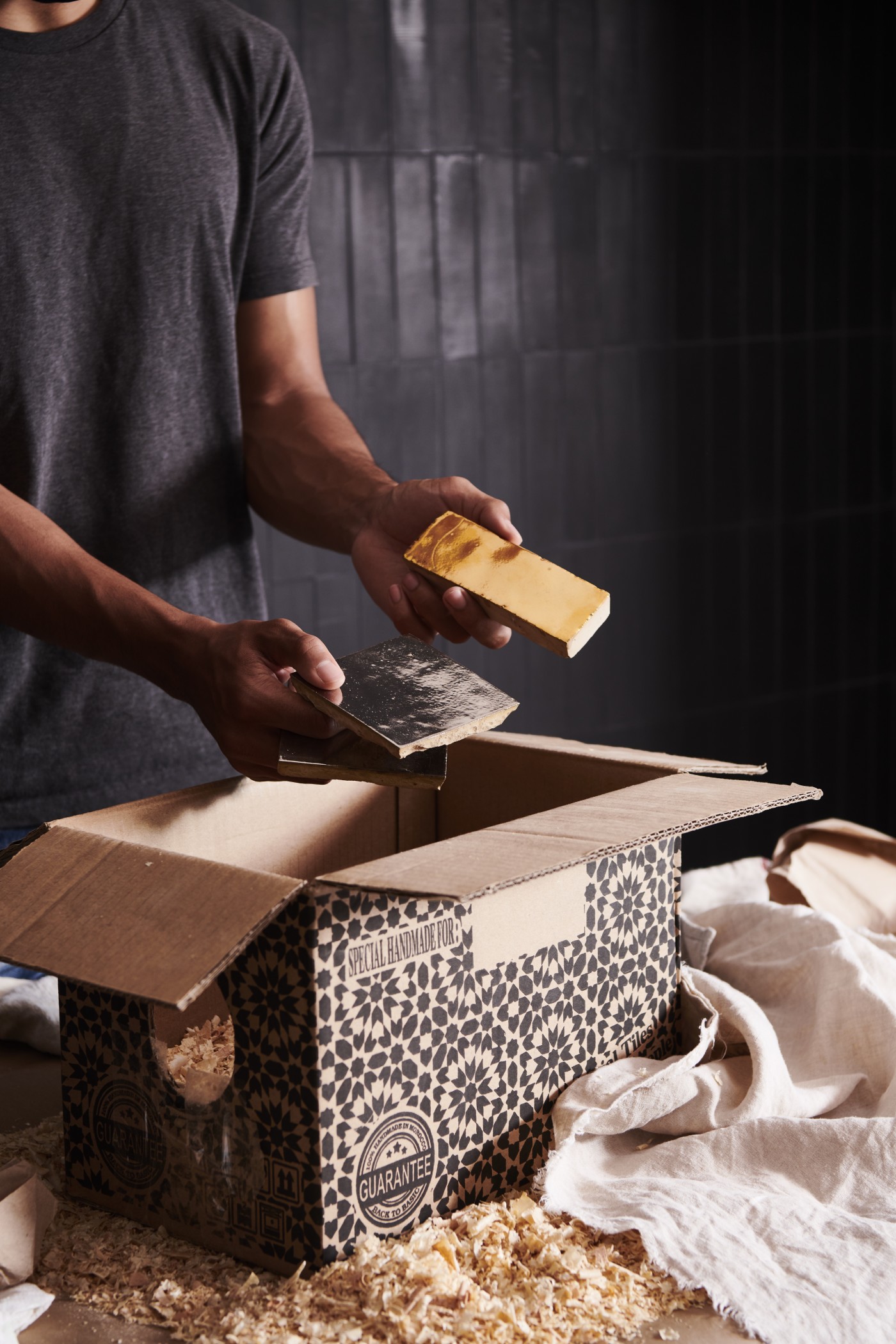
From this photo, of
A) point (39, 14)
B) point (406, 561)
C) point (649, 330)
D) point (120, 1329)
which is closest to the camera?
point (120, 1329)

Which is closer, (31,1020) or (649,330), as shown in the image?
(31,1020)

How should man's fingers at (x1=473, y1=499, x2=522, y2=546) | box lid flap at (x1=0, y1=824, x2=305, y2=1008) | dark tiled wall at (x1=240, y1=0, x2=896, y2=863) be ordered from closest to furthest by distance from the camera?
box lid flap at (x1=0, y1=824, x2=305, y2=1008), man's fingers at (x1=473, y1=499, x2=522, y2=546), dark tiled wall at (x1=240, y1=0, x2=896, y2=863)

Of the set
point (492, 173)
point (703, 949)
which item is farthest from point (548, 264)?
point (703, 949)

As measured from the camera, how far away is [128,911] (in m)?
0.79

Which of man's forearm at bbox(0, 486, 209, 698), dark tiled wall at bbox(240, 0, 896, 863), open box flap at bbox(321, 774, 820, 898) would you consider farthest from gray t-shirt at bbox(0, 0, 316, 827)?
dark tiled wall at bbox(240, 0, 896, 863)

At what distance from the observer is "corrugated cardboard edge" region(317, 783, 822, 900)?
0.74 m

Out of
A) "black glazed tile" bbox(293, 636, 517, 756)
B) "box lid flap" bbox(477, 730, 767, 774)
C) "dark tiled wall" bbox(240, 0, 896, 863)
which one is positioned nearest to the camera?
"black glazed tile" bbox(293, 636, 517, 756)

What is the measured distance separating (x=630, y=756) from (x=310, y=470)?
57 cm

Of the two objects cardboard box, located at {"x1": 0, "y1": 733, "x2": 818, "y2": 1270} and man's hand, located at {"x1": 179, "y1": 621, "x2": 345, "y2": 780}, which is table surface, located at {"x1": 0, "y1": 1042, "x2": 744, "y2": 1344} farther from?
man's hand, located at {"x1": 179, "y1": 621, "x2": 345, "y2": 780}

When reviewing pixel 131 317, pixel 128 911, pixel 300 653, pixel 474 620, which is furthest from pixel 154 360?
pixel 128 911

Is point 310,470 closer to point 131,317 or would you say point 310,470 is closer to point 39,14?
point 131,317

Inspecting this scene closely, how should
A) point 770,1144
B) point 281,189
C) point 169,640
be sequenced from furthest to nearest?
1. point 281,189
2. point 169,640
3. point 770,1144

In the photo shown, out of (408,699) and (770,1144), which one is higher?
(408,699)

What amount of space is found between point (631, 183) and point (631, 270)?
0.55 ft
